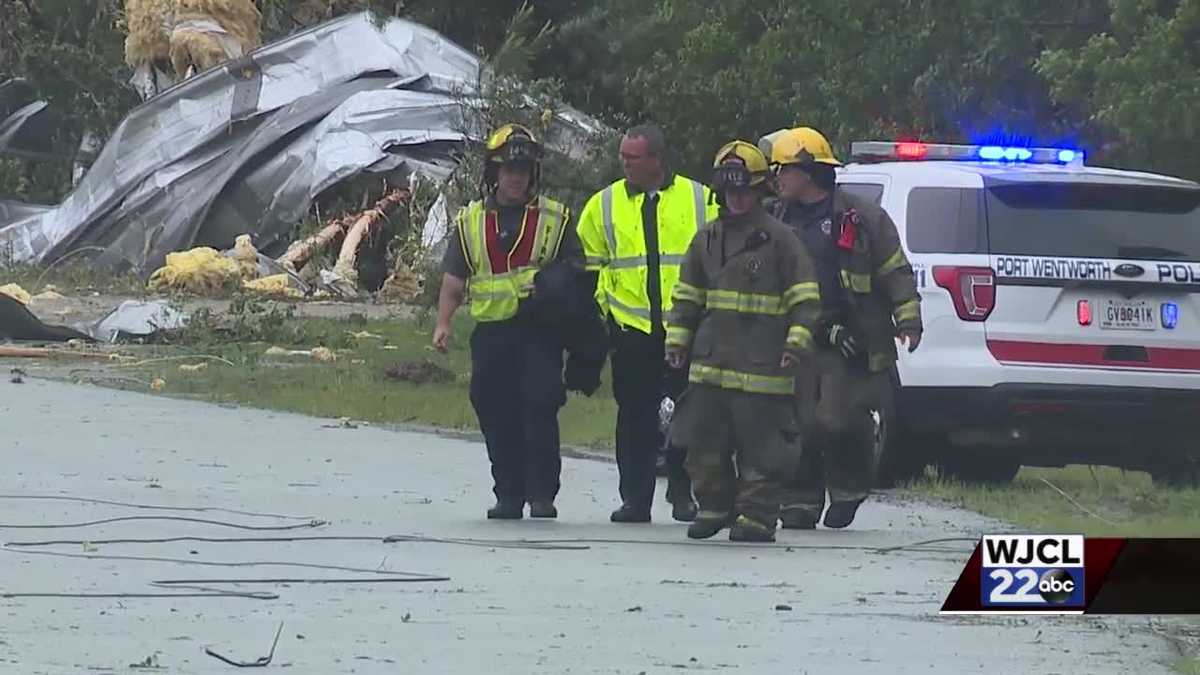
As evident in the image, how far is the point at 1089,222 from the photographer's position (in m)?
13.3

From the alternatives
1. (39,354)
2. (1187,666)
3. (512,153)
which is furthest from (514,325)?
(39,354)

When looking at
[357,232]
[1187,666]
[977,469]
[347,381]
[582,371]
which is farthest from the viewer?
[357,232]

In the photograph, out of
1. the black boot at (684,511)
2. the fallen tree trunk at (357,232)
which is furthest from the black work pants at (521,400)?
the fallen tree trunk at (357,232)

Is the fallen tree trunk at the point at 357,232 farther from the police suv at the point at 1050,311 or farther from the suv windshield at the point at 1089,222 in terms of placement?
the suv windshield at the point at 1089,222

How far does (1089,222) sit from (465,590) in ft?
16.3

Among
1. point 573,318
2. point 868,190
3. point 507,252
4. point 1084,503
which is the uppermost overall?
point 868,190

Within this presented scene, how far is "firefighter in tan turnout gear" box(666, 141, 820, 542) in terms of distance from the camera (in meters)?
11.1

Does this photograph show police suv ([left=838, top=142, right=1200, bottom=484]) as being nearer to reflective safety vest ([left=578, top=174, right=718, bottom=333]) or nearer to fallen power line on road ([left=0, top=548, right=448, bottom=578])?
reflective safety vest ([left=578, top=174, right=718, bottom=333])

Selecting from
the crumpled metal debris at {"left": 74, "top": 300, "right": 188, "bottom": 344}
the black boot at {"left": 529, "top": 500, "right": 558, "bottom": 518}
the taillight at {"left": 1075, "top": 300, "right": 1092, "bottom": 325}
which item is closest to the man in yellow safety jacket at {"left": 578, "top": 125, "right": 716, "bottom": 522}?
the black boot at {"left": 529, "top": 500, "right": 558, "bottom": 518}

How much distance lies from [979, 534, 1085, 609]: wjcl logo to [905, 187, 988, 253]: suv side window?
6.36m

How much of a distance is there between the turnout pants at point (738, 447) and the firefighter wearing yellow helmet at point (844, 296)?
0.32m

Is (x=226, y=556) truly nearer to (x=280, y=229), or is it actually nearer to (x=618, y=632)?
(x=618, y=632)

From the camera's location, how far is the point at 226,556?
1032cm

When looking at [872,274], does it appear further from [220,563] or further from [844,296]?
[220,563]
